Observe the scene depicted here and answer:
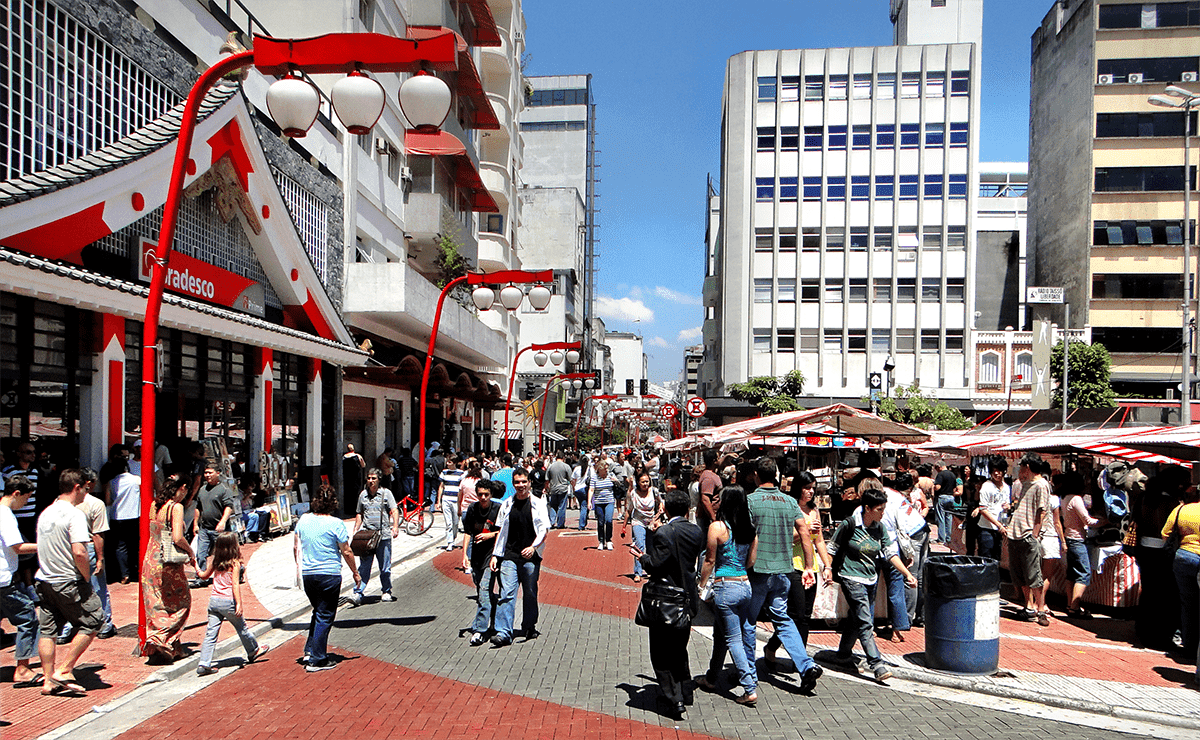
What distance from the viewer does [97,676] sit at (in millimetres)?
7488

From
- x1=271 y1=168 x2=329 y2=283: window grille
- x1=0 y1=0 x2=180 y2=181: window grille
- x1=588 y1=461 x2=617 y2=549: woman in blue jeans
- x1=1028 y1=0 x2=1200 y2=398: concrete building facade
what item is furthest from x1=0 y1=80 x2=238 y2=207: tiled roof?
x1=1028 y1=0 x2=1200 y2=398: concrete building facade

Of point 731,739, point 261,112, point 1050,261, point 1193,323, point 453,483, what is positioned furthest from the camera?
point 1050,261

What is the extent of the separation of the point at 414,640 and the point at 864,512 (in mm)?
4649

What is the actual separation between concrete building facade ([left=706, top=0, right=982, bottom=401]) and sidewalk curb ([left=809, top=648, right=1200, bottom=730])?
148 feet

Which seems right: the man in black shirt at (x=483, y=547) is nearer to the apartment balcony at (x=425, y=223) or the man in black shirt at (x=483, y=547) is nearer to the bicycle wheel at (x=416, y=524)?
the bicycle wheel at (x=416, y=524)

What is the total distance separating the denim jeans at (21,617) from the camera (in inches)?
282

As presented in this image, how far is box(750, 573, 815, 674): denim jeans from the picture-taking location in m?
7.12

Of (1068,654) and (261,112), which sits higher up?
(261,112)

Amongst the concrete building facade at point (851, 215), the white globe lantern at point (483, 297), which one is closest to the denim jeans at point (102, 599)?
the white globe lantern at point (483, 297)

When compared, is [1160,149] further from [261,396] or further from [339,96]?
[339,96]

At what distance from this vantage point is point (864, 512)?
779cm

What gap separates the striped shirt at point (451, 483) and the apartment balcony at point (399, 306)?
6.61 meters

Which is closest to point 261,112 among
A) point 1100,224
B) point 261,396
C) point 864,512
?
point 261,396

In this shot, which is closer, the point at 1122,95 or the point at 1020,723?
A: the point at 1020,723
